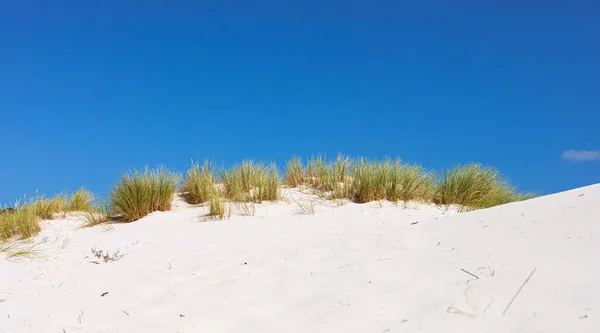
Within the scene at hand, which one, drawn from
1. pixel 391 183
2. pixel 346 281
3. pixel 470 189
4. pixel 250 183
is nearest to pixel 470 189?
pixel 470 189

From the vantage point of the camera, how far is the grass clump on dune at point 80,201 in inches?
395

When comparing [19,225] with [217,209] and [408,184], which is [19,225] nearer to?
[217,209]

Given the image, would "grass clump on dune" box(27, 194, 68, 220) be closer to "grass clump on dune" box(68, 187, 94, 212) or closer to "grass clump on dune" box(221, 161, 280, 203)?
"grass clump on dune" box(68, 187, 94, 212)

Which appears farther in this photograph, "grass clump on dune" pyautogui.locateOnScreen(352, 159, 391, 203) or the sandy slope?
"grass clump on dune" pyautogui.locateOnScreen(352, 159, 391, 203)

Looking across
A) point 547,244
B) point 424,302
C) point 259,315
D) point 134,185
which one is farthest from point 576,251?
point 134,185

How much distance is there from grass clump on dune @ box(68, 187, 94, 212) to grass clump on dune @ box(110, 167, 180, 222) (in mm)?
1804

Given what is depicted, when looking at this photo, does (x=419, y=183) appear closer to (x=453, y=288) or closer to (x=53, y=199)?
(x=453, y=288)

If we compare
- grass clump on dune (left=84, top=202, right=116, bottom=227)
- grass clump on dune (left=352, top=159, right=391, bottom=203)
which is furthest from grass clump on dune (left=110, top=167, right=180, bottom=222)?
grass clump on dune (left=352, top=159, right=391, bottom=203)

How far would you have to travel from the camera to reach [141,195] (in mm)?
8289

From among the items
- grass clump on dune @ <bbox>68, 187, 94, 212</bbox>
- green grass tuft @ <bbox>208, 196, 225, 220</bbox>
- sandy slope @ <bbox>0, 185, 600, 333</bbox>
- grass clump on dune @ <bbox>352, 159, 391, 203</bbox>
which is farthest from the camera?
grass clump on dune @ <bbox>68, 187, 94, 212</bbox>

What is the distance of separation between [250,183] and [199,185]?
0.95 metres

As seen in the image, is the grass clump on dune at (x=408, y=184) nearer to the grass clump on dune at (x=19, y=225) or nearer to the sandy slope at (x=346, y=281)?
the sandy slope at (x=346, y=281)

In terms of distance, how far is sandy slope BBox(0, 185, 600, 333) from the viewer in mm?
2650

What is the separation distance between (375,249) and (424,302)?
1469 millimetres
